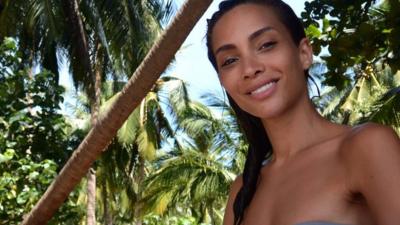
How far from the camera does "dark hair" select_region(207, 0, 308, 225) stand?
4.31 feet

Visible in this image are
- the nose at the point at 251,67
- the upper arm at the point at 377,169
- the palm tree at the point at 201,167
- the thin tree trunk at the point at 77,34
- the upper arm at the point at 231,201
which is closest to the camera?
the upper arm at the point at 377,169

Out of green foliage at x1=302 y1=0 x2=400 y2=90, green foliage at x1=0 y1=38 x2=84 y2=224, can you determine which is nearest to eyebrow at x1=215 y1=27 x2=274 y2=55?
green foliage at x1=302 y1=0 x2=400 y2=90

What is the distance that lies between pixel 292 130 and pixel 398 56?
72.4 inches

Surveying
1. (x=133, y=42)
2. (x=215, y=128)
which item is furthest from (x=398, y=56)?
(x=215, y=128)

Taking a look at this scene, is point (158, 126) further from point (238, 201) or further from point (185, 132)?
point (238, 201)

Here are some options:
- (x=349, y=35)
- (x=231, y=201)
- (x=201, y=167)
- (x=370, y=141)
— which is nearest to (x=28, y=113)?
(x=349, y=35)

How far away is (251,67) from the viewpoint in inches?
49.0

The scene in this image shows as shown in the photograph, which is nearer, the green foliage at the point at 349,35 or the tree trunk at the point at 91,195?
the green foliage at the point at 349,35

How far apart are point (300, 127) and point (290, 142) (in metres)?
0.04

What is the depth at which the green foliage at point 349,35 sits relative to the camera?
292 cm

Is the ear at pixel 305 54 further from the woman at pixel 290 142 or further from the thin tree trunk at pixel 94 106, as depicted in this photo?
the thin tree trunk at pixel 94 106

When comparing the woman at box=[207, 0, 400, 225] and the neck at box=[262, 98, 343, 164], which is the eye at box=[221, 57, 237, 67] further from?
the neck at box=[262, 98, 343, 164]

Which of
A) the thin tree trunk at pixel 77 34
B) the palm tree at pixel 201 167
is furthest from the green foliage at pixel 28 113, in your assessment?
the palm tree at pixel 201 167

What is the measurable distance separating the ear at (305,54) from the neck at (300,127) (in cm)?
7
